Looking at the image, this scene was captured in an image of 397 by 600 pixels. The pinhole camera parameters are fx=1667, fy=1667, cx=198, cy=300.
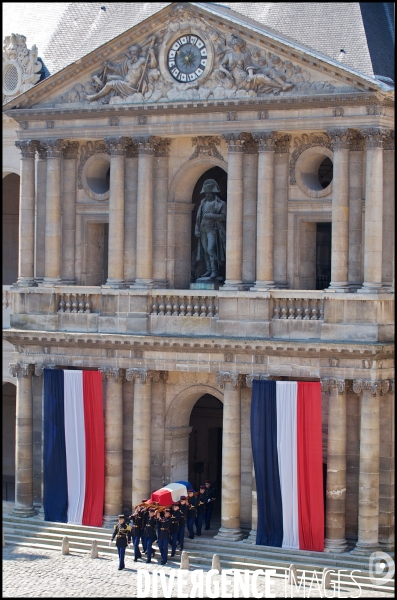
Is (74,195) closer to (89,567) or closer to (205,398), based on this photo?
(205,398)

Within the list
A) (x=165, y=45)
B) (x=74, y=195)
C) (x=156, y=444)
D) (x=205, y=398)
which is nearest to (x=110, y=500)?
(x=156, y=444)

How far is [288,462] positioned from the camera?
208 ft

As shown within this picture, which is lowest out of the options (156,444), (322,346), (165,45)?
(156,444)

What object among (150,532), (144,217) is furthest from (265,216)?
(150,532)

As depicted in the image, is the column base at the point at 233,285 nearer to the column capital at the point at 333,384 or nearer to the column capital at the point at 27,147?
the column capital at the point at 333,384

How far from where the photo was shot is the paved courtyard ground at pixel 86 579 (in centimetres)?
5905

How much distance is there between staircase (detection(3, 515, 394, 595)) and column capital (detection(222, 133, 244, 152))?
15.1m

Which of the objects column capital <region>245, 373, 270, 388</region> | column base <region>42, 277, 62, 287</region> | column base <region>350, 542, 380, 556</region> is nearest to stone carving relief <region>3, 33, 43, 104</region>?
column base <region>42, 277, 62, 287</region>

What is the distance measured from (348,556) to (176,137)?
1771cm

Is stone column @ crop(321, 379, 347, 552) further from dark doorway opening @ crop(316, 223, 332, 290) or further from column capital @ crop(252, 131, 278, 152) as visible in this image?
column capital @ crop(252, 131, 278, 152)

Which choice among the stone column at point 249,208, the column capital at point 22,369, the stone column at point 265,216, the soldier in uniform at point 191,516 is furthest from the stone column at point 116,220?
the soldier in uniform at point 191,516

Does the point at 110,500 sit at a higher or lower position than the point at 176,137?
lower

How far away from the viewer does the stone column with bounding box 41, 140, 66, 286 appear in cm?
6794

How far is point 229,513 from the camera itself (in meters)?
64.5
